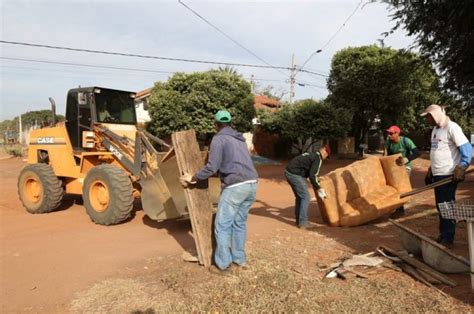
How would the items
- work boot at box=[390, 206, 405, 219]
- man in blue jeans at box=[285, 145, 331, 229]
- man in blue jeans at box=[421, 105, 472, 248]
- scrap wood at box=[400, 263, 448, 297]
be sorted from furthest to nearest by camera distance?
work boot at box=[390, 206, 405, 219]
man in blue jeans at box=[285, 145, 331, 229]
man in blue jeans at box=[421, 105, 472, 248]
scrap wood at box=[400, 263, 448, 297]

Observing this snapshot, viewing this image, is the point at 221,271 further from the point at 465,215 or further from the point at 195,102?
the point at 195,102

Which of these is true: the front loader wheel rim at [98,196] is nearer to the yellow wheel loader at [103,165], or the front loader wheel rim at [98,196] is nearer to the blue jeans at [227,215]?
the yellow wheel loader at [103,165]

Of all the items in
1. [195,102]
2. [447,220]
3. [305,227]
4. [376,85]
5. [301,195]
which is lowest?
[305,227]

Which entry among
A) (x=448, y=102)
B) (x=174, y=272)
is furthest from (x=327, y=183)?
(x=448, y=102)

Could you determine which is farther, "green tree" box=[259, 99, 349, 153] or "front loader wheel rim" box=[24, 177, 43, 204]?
"green tree" box=[259, 99, 349, 153]

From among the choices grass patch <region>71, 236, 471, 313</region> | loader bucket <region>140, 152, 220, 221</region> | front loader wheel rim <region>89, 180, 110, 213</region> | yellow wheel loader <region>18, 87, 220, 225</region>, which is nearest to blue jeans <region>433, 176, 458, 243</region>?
grass patch <region>71, 236, 471, 313</region>

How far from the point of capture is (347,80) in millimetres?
23188

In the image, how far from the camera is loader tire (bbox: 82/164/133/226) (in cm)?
746

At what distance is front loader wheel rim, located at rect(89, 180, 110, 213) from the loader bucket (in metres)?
0.94

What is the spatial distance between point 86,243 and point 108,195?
1243mm

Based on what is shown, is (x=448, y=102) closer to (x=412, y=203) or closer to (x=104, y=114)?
(x=412, y=203)

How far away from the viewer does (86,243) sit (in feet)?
21.7

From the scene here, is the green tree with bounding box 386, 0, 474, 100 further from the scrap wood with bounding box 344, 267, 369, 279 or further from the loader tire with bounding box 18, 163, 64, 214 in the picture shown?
the loader tire with bounding box 18, 163, 64, 214

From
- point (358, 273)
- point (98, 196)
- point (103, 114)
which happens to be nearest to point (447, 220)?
point (358, 273)
